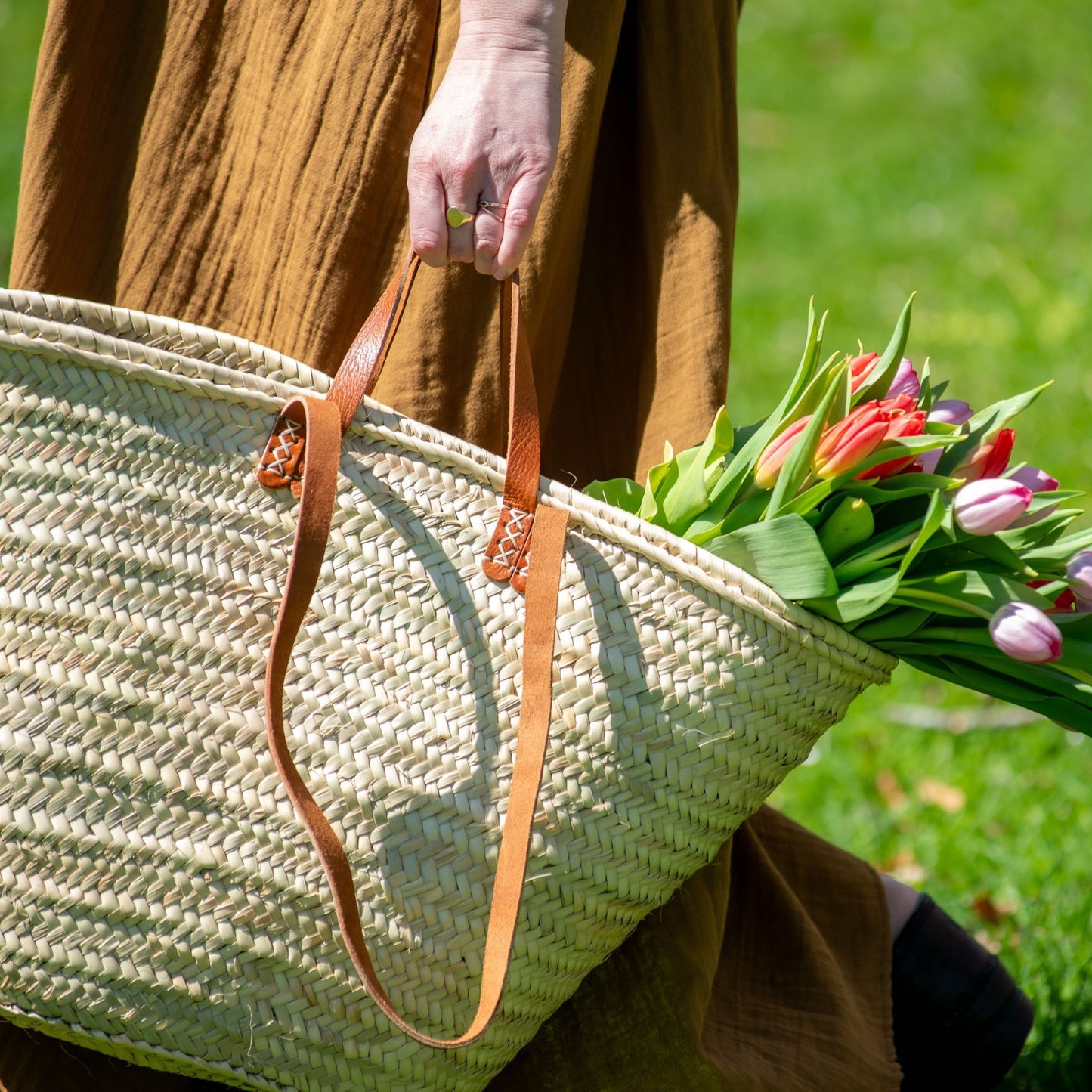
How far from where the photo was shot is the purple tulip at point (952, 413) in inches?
41.0

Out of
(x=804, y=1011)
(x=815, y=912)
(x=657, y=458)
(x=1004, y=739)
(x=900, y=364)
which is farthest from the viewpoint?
(x=1004, y=739)

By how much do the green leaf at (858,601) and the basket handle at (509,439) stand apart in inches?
9.4

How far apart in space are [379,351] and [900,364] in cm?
45

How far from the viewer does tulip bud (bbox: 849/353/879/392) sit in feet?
3.35

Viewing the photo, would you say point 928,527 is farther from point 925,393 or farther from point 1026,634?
point 925,393

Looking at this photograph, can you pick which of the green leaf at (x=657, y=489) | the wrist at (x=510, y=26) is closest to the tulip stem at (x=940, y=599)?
the green leaf at (x=657, y=489)

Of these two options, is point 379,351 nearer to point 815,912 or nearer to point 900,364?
point 900,364

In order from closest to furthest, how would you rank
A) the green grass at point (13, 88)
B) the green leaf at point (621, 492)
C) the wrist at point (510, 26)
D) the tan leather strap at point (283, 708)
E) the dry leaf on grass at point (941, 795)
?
the tan leather strap at point (283, 708) → the wrist at point (510, 26) → the green leaf at point (621, 492) → the dry leaf on grass at point (941, 795) → the green grass at point (13, 88)

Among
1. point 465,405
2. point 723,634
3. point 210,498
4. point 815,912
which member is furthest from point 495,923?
point 815,912

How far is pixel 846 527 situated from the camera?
0.98 metres

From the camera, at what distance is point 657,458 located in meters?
1.19

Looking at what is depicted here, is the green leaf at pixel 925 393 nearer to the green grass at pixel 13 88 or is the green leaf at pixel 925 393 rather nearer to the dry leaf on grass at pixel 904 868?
the dry leaf on grass at pixel 904 868

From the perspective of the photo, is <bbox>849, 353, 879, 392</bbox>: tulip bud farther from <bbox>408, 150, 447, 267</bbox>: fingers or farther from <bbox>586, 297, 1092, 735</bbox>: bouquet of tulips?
<bbox>408, 150, 447, 267</bbox>: fingers

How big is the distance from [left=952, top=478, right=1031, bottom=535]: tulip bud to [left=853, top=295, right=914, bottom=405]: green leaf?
0.44 feet
